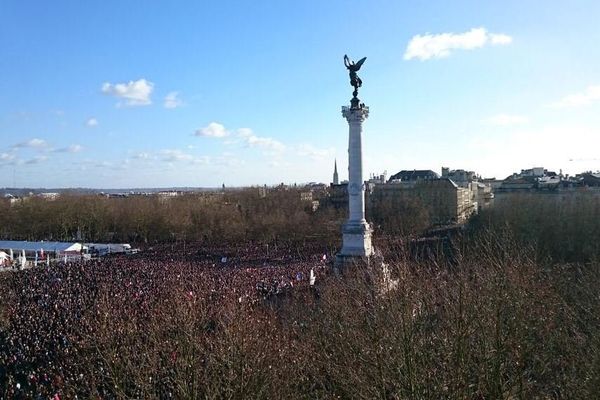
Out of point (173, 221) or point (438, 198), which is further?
point (438, 198)

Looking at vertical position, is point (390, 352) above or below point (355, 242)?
below

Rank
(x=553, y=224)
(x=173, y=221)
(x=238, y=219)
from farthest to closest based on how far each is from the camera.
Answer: (x=238, y=219), (x=173, y=221), (x=553, y=224)

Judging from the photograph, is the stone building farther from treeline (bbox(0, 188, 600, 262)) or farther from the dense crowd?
the dense crowd

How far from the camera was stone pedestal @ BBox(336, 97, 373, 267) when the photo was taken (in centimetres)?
2538

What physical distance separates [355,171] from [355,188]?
0.84 m

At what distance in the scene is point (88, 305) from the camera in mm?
19594

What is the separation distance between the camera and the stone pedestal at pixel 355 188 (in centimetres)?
2538

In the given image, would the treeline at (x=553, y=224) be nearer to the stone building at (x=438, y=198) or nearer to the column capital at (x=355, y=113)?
the column capital at (x=355, y=113)

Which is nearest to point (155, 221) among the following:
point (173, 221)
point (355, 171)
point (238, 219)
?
point (173, 221)

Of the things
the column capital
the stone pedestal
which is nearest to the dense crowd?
the stone pedestal

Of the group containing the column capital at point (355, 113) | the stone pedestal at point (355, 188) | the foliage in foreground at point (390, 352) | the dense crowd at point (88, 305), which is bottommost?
the dense crowd at point (88, 305)

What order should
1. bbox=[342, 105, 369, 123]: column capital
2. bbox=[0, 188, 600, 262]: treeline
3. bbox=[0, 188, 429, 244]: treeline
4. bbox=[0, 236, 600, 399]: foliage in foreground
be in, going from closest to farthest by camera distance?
1. bbox=[0, 236, 600, 399]: foliage in foreground
2. bbox=[342, 105, 369, 123]: column capital
3. bbox=[0, 188, 600, 262]: treeline
4. bbox=[0, 188, 429, 244]: treeline

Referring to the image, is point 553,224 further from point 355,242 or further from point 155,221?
point 155,221

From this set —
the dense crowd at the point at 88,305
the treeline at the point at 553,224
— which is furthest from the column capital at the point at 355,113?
the treeline at the point at 553,224
